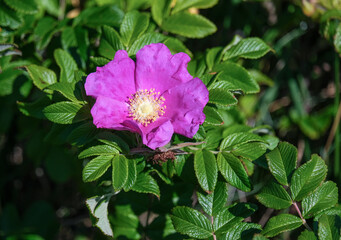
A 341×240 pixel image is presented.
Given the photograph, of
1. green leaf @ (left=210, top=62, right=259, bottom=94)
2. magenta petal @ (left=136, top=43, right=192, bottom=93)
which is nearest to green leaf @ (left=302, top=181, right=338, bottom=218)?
green leaf @ (left=210, top=62, right=259, bottom=94)

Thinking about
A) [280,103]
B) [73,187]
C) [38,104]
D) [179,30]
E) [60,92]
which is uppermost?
[179,30]

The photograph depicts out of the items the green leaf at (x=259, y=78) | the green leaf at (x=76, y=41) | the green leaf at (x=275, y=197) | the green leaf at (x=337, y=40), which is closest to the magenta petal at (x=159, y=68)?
the green leaf at (x=76, y=41)

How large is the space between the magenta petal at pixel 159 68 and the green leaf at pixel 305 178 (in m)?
0.45

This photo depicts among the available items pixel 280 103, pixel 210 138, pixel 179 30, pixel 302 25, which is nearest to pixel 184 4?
pixel 179 30

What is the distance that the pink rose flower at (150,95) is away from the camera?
3.95ft

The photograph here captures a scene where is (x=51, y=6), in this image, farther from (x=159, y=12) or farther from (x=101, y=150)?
(x=101, y=150)

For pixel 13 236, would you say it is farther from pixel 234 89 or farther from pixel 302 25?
pixel 302 25

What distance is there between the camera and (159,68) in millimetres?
1327

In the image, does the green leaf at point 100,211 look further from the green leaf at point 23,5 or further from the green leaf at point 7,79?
the green leaf at point 23,5

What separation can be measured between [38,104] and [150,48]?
0.45m

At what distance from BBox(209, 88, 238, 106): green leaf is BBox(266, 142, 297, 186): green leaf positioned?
0.67 feet

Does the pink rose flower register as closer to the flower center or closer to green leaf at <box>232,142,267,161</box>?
the flower center

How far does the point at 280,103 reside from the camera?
8.75ft

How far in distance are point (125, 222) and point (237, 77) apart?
72 cm
